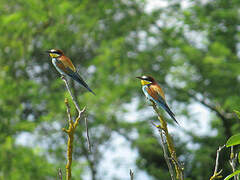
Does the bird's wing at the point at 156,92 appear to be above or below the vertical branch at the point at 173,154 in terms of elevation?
above

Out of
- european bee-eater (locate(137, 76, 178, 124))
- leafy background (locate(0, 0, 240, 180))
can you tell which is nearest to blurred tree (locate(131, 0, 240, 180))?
leafy background (locate(0, 0, 240, 180))

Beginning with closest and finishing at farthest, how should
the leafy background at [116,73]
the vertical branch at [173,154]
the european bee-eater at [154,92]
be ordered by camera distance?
1. the vertical branch at [173,154]
2. the european bee-eater at [154,92]
3. the leafy background at [116,73]

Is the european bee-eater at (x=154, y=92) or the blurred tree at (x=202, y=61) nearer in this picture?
the european bee-eater at (x=154, y=92)

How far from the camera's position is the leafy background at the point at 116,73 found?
46.2 feet

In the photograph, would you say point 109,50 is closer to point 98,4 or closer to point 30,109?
point 98,4

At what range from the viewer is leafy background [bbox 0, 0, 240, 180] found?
14.1 meters

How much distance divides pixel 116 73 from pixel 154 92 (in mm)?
12891

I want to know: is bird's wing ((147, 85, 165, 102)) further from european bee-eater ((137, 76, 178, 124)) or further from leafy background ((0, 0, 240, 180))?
leafy background ((0, 0, 240, 180))

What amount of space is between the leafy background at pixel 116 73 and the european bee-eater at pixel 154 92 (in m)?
10.5

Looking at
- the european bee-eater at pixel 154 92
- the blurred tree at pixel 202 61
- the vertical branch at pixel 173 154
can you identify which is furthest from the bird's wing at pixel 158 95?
the blurred tree at pixel 202 61

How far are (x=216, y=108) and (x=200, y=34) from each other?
310cm

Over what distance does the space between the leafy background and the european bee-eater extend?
34.5 feet

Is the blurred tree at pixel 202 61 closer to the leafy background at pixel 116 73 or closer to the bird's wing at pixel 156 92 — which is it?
the leafy background at pixel 116 73

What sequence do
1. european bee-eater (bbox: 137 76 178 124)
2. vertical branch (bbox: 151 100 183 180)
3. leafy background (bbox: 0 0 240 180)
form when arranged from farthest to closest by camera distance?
leafy background (bbox: 0 0 240 180) → european bee-eater (bbox: 137 76 178 124) → vertical branch (bbox: 151 100 183 180)
